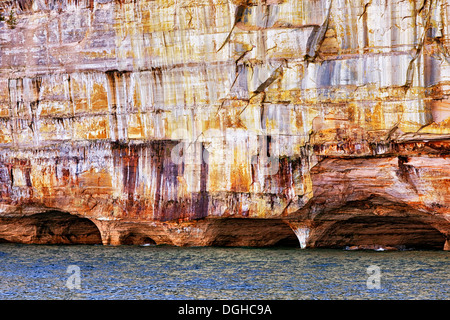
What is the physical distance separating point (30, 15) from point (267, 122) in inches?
380

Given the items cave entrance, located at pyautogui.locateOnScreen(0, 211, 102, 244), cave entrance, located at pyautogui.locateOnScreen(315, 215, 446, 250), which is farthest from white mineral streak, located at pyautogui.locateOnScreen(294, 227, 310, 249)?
cave entrance, located at pyautogui.locateOnScreen(0, 211, 102, 244)

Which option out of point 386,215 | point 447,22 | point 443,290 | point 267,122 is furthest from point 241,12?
point 443,290

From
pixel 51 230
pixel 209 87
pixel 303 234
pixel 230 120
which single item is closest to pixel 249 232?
pixel 303 234

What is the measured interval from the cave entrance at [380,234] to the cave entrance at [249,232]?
1672 millimetres

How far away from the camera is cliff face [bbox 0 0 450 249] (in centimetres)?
2212

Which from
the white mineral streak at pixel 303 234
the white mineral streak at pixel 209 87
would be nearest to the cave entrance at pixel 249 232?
the white mineral streak at pixel 303 234

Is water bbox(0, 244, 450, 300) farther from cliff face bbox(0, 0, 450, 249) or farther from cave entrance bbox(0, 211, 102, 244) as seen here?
cave entrance bbox(0, 211, 102, 244)

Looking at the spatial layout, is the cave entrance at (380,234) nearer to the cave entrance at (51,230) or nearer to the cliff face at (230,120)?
the cliff face at (230,120)

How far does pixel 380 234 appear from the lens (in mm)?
25125

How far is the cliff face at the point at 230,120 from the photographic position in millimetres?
22125

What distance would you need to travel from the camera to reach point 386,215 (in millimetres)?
23625

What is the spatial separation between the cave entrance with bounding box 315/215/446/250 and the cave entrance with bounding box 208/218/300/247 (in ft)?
5.49

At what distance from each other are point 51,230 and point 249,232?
26.2ft
